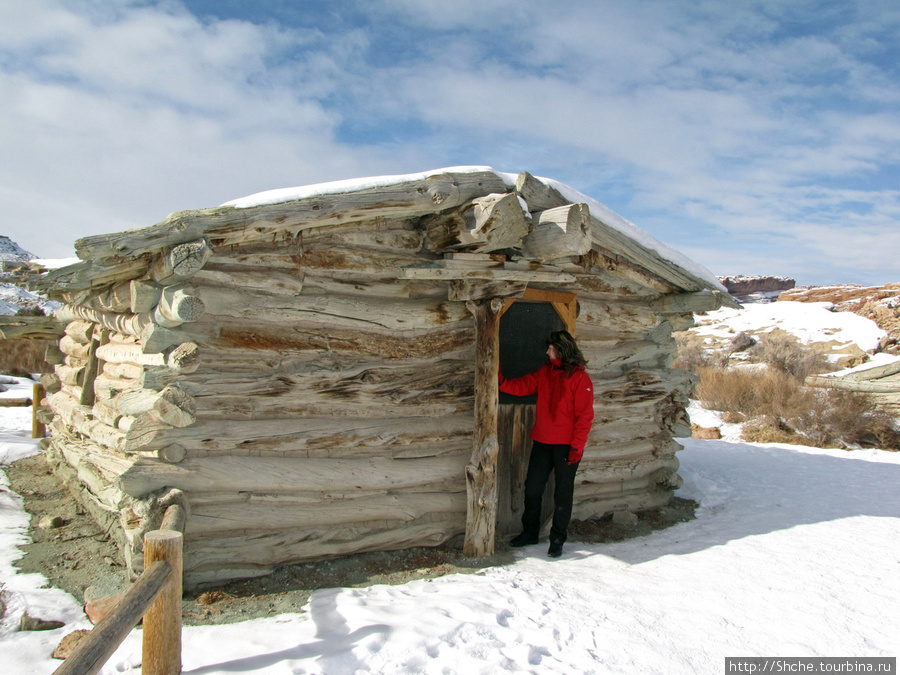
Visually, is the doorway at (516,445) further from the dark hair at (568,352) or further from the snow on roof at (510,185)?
the snow on roof at (510,185)

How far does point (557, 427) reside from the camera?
5414 millimetres

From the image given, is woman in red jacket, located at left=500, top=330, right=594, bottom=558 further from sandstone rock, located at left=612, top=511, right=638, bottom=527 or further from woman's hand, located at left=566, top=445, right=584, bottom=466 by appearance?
sandstone rock, located at left=612, top=511, right=638, bottom=527

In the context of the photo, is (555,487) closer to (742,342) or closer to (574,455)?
(574,455)

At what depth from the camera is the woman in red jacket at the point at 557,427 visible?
5.35 m

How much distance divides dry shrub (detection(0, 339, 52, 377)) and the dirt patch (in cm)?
1420

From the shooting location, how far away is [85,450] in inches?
238

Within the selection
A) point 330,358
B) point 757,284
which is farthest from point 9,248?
point 757,284

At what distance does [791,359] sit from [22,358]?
23.2 m

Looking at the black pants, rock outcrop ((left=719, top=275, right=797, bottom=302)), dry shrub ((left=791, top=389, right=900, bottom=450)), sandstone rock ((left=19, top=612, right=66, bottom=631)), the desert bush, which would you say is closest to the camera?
sandstone rock ((left=19, top=612, right=66, bottom=631))

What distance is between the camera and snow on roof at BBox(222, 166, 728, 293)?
4.37 m

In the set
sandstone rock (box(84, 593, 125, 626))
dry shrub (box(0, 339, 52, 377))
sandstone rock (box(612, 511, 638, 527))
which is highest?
dry shrub (box(0, 339, 52, 377))

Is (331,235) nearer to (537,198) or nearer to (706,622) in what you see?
(537,198)

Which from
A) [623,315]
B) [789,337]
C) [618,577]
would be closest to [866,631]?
[618,577]

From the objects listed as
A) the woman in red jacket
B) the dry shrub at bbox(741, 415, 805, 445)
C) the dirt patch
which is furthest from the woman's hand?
the dry shrub at bbox(741, 415, 805, 445)
